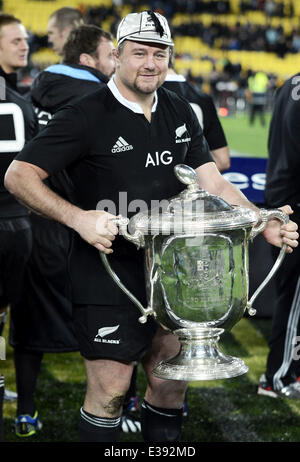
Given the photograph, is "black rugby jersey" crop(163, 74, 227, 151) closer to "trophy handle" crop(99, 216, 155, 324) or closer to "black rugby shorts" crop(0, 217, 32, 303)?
"black rugby shorts" crop(0, 217, 32, 303)

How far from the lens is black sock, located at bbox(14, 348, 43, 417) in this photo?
3.38 metres

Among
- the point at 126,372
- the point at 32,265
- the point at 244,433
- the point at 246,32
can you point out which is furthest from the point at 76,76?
the point at 246,32

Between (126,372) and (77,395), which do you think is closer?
(126,372)

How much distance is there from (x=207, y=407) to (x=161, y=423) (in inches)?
45.5

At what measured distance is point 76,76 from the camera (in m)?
3.29

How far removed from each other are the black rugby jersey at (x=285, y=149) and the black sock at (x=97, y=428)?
1662mm

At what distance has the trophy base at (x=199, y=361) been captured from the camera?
205 centimetres

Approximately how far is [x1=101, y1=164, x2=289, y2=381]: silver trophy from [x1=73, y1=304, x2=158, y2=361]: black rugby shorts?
23 centimetres

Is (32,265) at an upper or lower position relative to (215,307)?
lower

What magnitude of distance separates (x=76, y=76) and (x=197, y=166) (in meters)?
0.99

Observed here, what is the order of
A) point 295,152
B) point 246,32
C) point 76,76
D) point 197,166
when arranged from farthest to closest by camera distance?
point 246,32
point 295,152
point 76,76
point 197,166

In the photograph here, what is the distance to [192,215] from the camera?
6.49ft

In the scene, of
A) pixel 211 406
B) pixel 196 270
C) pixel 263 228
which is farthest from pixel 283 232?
pixel 211 406

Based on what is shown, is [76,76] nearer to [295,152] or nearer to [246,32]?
[295,152]
